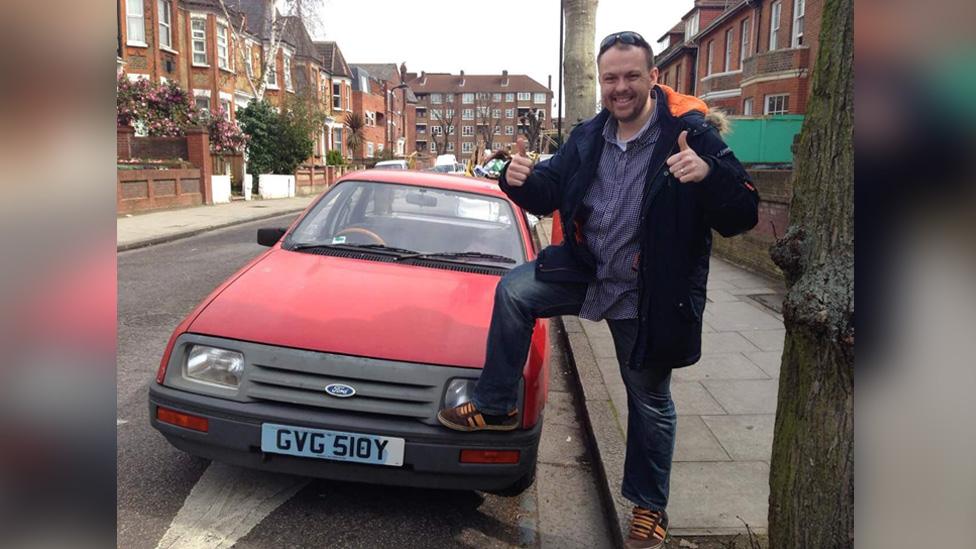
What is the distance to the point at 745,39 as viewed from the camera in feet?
103

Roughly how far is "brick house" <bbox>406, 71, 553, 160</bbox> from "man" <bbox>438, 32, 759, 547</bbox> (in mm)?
123355

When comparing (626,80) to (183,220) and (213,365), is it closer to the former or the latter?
(213,365)

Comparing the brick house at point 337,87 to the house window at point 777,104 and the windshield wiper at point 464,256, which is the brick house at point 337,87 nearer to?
the house window at point 777,104

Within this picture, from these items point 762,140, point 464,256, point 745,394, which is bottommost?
point 745,394

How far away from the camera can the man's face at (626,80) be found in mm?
2676

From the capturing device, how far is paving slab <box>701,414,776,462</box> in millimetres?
3781

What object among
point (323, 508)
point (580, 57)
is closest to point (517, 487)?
point (323, 508)

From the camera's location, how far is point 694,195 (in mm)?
2508

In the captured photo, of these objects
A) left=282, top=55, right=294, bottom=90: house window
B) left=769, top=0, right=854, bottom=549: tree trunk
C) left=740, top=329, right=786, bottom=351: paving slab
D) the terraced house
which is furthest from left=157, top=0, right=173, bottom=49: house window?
left=769, top=0, right=854, bottom=549: tree trunk

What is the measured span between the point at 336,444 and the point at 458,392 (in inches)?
22.2

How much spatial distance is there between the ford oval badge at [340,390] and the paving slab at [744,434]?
2185 mm
